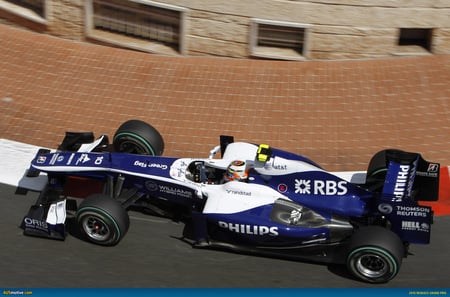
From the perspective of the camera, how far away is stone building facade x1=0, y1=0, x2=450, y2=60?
14664 mm

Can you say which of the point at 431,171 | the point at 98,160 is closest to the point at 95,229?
the point at 98,160

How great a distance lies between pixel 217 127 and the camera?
13.6 m

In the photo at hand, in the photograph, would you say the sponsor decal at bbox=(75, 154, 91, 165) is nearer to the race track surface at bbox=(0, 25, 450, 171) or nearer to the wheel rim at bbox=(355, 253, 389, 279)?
the race track surface at bbox=(0, 25, 450, 171)

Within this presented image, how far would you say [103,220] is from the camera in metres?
10.0

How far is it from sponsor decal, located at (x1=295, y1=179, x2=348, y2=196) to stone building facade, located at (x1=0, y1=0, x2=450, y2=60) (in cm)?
535

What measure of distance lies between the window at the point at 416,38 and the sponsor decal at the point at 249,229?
7.23 m

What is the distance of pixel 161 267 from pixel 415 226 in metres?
3.60

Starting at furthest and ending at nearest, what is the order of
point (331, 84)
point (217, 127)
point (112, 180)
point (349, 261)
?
point (331, 84)
point (217, 127)
point (112, 180)
point (349, 261)

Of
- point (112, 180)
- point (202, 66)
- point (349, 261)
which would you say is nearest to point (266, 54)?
point (202, 66)

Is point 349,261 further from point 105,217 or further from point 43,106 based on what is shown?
point 43,106

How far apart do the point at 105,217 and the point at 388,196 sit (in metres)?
4.01

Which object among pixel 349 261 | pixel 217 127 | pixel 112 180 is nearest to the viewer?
pixel 349 261

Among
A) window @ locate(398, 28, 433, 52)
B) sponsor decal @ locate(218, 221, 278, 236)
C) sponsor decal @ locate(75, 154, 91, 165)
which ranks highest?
window @ locate(398, 28, 433, 52)

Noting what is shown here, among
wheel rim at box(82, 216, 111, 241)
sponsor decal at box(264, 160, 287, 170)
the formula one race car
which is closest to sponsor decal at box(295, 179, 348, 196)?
the formula one race car
